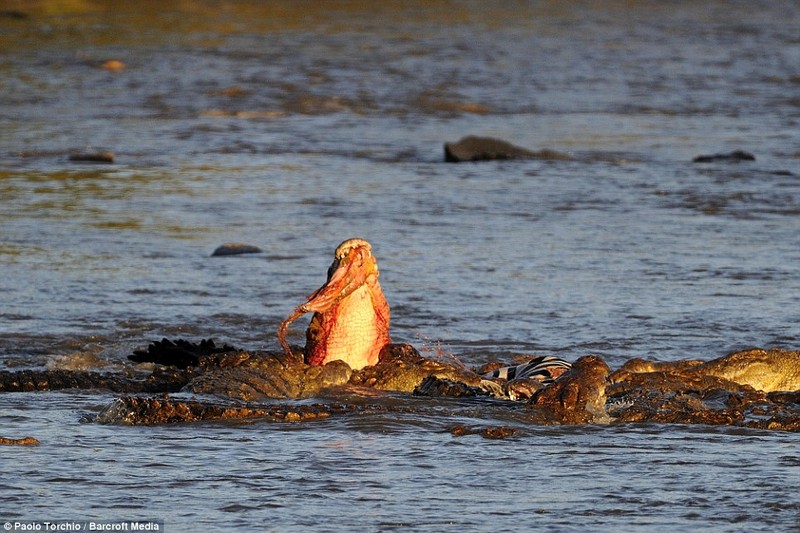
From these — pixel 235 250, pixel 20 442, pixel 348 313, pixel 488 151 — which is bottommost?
pixel 235 250

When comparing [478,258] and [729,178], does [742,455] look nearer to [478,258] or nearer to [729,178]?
[478,258]

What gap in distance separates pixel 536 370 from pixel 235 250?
471 cm

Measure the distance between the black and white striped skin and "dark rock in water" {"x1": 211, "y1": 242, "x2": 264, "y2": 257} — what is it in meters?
4.37

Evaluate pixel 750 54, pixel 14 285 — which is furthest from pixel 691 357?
pixel 750 54

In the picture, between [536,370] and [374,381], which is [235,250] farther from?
[536,370]

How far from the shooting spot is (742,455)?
6.57 metres

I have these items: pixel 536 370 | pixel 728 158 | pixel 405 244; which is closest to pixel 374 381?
pixel 536 370

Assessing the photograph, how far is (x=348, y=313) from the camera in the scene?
809cm

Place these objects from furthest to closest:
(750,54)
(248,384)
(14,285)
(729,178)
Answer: (750,54), (729,178), (14,285), (248,384)

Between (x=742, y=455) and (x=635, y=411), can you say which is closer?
(x=742, y=455)

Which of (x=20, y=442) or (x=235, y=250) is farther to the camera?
(x=235, y=250)

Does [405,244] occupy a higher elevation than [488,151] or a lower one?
lower

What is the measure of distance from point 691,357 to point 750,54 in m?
20.9

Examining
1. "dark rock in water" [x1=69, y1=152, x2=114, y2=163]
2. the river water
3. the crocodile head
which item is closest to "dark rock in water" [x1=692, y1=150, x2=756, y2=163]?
the river water
